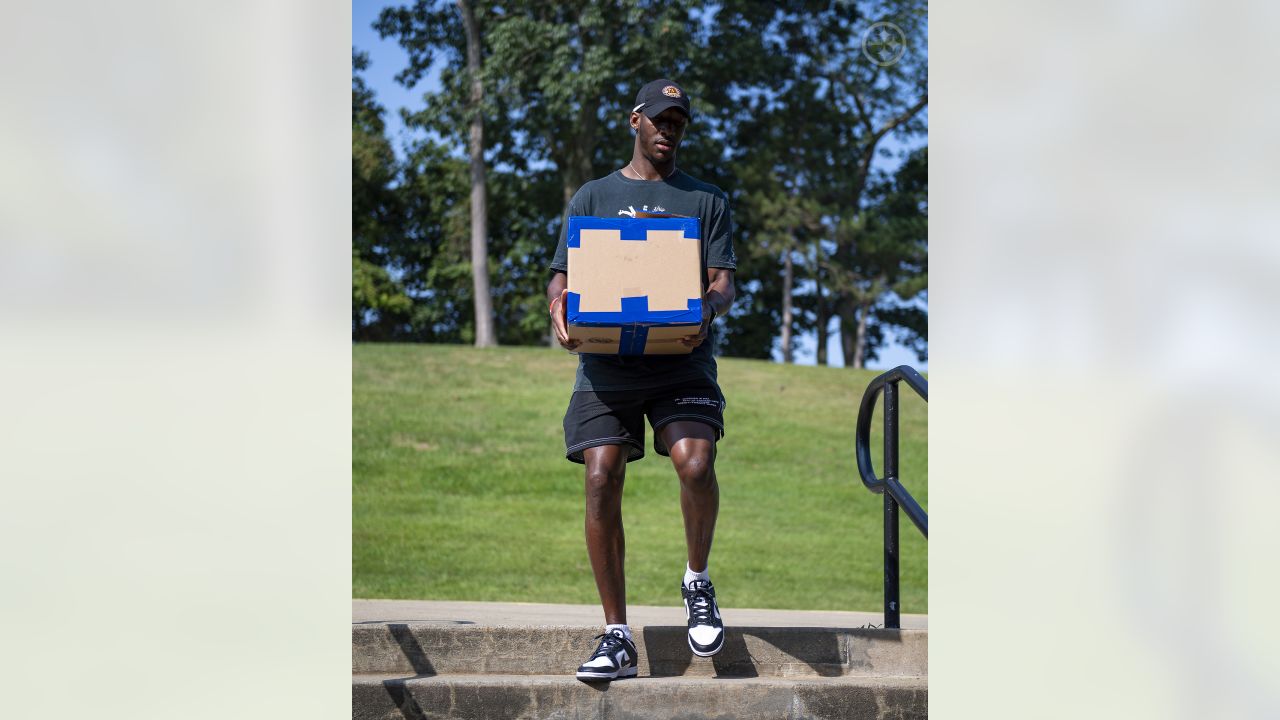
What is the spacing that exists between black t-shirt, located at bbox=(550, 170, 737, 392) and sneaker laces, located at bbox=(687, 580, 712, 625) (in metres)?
0.58

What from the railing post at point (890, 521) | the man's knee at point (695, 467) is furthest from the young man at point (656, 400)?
the railing post at point (890, 521)

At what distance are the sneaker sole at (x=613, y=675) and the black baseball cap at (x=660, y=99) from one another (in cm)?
152

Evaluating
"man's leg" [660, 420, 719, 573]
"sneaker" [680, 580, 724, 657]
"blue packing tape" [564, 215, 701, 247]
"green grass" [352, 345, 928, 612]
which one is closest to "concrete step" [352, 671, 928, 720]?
"sneaker" [680, 580, 724, 657]

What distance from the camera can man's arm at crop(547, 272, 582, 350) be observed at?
3.54 meters

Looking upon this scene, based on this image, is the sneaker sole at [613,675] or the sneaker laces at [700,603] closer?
the sneaker sole at [613,675]

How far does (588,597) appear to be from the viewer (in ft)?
34.8

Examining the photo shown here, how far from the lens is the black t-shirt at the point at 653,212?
3.73 m

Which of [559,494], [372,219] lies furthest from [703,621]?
[372,219]

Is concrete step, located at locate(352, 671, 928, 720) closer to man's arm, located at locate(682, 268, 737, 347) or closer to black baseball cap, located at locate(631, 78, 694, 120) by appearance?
man's arm, located at locate(682, 268, 737, 347)

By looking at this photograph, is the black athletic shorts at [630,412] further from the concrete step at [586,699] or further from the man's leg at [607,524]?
the concrete step at [586,699]

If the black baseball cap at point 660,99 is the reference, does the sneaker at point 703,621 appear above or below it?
below
